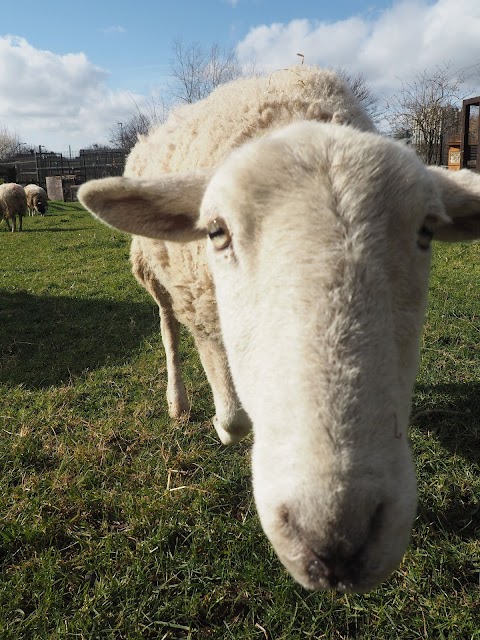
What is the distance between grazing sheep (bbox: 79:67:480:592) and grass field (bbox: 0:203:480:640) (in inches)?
43.7

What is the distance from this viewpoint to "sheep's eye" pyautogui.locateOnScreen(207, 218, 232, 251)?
5.55 ft

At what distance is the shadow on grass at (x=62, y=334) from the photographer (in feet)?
15.5

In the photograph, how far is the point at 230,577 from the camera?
7.53 ft

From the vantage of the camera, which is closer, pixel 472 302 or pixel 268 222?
pixel 268 222

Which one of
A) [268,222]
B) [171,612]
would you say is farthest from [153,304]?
[268,222]

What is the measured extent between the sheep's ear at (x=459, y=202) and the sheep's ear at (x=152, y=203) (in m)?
0.94

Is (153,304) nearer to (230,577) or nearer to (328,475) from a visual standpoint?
(230,577)

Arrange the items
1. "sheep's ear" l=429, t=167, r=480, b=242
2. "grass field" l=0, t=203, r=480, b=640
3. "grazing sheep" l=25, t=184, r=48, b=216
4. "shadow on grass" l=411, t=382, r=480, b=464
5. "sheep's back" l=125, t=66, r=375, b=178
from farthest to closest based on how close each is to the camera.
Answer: "grazing sheep" l=25, t=184, r=48, b=216, "shadow on grass" l=411, t=382, r=480, b=464, "sheep's back" l=125, t=66, r=375, b=178, "grass field" l=0, t=203, r=480, b=640, "sheep's ear" l=429, t=167, r=480, b=242

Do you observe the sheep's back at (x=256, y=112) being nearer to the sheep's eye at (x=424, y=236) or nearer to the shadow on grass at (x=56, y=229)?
the sheep's eye at (x=424, y=236)

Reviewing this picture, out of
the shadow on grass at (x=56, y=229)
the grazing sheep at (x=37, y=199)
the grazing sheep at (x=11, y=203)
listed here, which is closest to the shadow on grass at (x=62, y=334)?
the shadow on grass at (x=56, y=229)

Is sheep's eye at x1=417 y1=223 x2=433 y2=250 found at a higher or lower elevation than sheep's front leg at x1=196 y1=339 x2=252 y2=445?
higher

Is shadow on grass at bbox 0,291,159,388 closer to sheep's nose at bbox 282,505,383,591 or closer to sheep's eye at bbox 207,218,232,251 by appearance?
sheep's eye at bbox 207,218,232,251

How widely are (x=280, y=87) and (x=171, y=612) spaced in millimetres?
2602

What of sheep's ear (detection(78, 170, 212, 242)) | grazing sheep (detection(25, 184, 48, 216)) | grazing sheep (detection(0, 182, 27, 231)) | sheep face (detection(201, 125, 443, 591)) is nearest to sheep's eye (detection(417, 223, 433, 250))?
sheep face (detection(201, 125, 443, 591))
